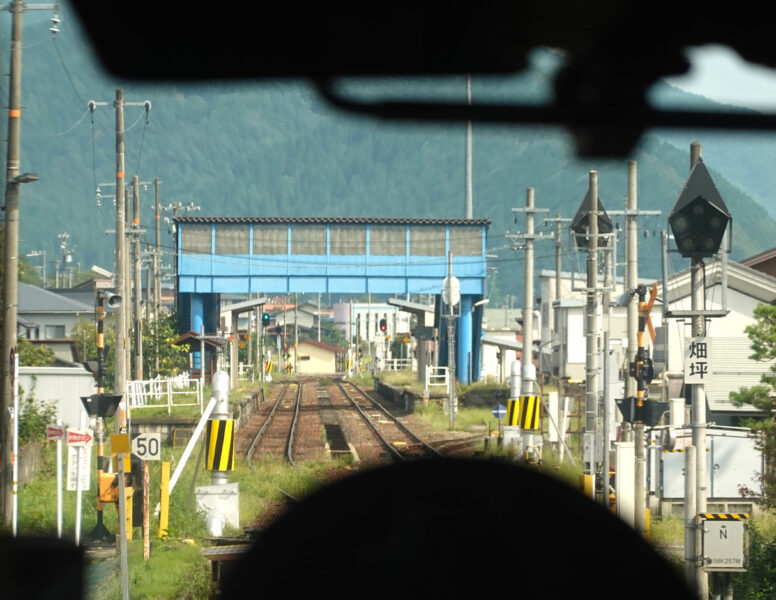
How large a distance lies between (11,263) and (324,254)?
501 inches

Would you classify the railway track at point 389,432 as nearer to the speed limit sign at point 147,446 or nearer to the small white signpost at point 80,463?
the speed limit sign at point 147,446

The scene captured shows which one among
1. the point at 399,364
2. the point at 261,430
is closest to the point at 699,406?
the point at 261,430

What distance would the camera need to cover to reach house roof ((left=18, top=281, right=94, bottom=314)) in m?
41.7

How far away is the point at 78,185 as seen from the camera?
6410 mm

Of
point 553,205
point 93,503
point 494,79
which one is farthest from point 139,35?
point 553,205

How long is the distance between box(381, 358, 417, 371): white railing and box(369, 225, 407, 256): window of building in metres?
28.6

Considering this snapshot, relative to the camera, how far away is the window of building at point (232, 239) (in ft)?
68.9

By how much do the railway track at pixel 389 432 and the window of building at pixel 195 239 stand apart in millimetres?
5204

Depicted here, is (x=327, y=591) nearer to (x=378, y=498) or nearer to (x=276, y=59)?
(x=378, y=498)

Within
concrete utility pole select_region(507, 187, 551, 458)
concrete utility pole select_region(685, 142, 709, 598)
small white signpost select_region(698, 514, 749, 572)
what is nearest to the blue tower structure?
concrete utility pole select_region(507, 187, 551, 458)

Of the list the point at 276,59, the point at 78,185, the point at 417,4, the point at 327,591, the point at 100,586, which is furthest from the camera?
the point at 100,586

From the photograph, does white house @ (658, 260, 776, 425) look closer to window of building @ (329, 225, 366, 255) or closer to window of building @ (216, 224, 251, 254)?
window of building @ (329, 225, 366, 255)

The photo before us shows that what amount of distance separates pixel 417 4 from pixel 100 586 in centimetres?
783

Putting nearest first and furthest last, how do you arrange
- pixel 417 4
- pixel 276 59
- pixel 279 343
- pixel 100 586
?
1. pixel 417 4
2. pixel 276 59
3. pixel 100 586
4. pixel 279 343
